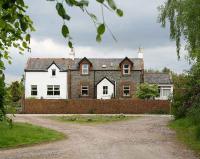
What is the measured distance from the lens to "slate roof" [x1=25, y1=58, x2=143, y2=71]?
7062 cm

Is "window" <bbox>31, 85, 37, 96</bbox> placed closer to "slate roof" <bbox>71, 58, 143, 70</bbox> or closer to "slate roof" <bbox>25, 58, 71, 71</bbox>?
"slate roof" <bbox>25, 58, 71, 71</bbox>

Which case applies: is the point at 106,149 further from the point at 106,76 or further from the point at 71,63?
the point at 71,63

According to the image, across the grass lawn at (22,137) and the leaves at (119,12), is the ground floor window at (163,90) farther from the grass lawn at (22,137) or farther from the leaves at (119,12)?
the leaves at (119,12)

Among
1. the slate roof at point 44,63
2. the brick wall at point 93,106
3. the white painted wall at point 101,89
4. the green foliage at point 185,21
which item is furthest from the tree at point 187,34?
the slate roof at point 44,63

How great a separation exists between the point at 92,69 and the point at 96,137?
42.9 metres

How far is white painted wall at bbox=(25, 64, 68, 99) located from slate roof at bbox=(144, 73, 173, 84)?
11752 mm

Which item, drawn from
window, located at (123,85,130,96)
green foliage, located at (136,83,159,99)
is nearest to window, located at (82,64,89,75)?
window, located at (123,85,130,96)

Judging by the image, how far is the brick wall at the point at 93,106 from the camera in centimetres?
5944

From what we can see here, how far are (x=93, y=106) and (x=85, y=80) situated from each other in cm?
1088

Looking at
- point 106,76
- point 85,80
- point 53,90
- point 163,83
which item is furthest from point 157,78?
point 53,90

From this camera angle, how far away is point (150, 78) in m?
71.9

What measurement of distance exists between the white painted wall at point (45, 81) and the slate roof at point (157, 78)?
11752mm

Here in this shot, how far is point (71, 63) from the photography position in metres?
72.2

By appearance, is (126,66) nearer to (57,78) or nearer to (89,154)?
(57,78)
